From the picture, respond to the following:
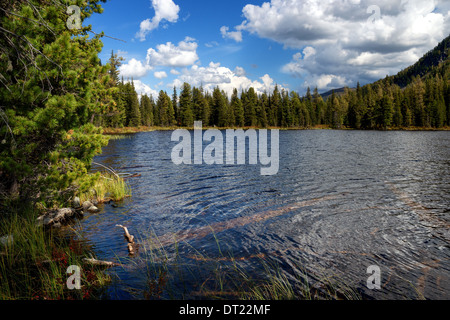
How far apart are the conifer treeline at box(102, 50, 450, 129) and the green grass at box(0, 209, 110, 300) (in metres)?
85.2

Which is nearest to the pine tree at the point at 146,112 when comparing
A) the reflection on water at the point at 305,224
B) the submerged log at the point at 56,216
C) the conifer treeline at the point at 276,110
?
the conifer treeline at the point at 276,110

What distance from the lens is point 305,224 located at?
35.7ft

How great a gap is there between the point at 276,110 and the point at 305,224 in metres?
129

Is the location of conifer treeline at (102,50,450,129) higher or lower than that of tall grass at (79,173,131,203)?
higher

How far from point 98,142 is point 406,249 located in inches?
453

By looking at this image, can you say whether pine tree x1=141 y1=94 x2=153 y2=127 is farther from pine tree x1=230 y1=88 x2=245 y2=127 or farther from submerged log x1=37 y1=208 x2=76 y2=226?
submerged log x1=37 y1=208 x2=76 y2=226

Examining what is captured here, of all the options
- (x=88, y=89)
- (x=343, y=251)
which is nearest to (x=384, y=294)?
(x=343, y=251)

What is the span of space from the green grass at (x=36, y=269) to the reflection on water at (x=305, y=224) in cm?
66

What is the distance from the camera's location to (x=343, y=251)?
27.9 ft

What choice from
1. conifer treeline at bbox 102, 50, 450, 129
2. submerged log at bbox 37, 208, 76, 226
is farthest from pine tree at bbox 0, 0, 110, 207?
conifer treeline at bbox 102, 50, 450, 129

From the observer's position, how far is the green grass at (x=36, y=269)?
5.78 meters

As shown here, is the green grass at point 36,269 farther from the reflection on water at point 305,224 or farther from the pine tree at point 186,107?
the pine tree at point 186,107

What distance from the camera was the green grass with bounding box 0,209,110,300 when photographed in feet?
19.0

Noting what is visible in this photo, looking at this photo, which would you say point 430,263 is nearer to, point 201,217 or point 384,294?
point 384,294
